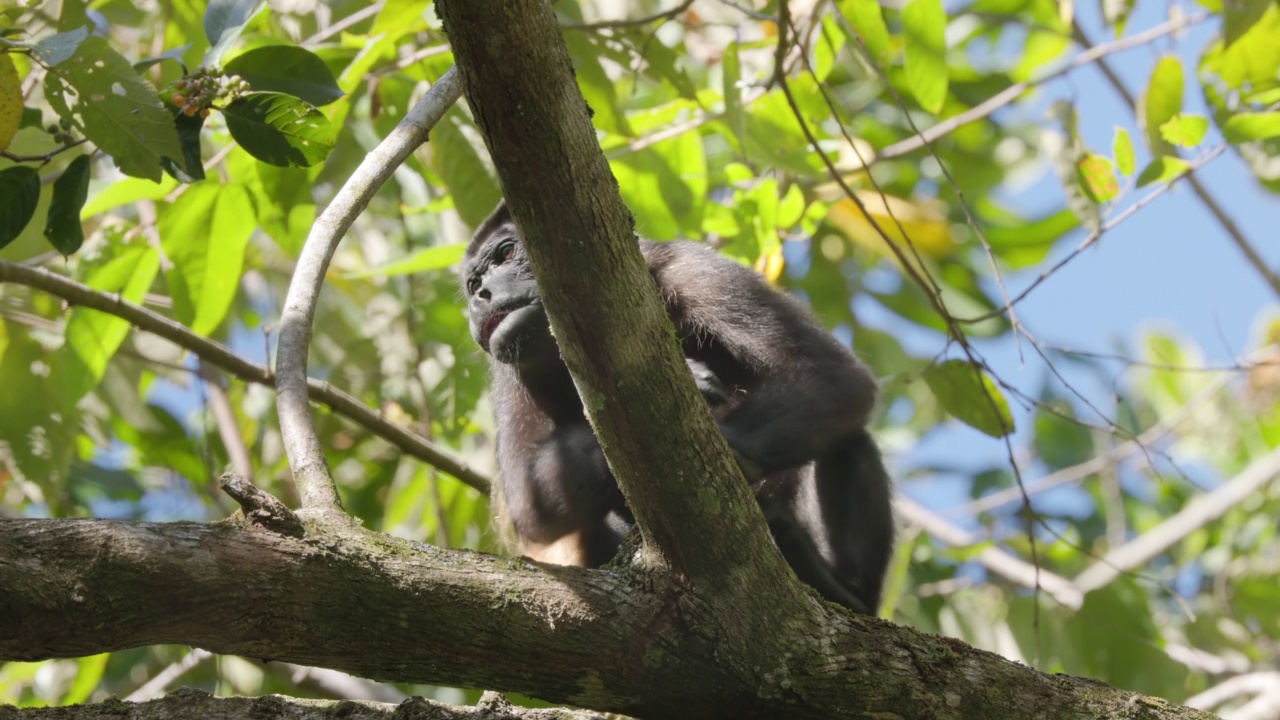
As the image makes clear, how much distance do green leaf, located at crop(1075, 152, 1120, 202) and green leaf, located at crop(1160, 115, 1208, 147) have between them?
245 mm

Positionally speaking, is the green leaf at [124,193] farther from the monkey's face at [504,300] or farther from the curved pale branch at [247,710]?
the curved pale branch at [247,710]

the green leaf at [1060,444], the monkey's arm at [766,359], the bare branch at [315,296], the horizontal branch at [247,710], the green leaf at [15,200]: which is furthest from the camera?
the green leaf at [1060,444]

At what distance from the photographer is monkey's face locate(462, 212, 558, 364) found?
4.63 meters

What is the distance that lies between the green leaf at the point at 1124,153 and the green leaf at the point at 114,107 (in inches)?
135

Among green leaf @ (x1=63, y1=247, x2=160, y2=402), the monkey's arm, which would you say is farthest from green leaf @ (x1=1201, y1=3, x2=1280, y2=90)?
green leaf @ (x1=63, y1=247, x2=160, y2=402)

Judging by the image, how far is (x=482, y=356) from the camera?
5930mm

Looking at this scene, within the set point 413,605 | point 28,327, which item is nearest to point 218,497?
point 28,327

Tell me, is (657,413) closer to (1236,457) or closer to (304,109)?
(304,109)

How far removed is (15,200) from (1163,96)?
416cm

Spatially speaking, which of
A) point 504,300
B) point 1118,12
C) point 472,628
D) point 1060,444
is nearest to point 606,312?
point 472,628

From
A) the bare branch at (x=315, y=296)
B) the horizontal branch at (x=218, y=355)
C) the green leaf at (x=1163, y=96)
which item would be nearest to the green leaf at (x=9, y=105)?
the bare branch at (x=315, y=296)

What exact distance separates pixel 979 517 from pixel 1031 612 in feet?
10.5

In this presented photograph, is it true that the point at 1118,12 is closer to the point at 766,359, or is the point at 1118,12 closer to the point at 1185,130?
the point at 1185,130

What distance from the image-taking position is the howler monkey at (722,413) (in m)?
4.31
